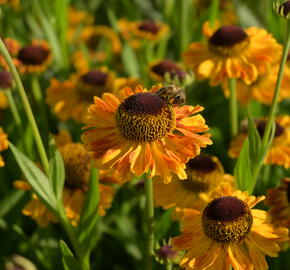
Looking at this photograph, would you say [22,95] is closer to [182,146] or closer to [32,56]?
[182,146]

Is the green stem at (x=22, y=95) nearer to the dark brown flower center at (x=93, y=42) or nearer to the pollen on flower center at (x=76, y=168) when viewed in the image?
the pollen on flower center at (x=76, y=168)

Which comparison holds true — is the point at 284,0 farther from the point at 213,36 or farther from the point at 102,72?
the point at 102,72

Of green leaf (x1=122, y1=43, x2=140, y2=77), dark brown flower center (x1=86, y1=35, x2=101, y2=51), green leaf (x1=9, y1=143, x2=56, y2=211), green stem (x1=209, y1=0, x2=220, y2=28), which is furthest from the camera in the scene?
dark brown flower center (x1=86, y1=35, x2=101, y2=51)

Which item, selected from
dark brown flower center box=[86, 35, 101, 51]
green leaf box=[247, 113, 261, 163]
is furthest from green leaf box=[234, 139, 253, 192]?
dark brown flower center box=[86, 35, 101, 51]

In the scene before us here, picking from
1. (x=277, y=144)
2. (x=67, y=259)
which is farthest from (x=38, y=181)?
(x=277, y=144)

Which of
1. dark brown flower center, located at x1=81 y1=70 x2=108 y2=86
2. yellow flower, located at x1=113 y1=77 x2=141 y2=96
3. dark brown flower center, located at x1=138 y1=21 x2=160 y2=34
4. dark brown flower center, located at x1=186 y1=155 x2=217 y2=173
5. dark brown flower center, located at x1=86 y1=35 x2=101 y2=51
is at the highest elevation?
dark brown flower center, located at x1=81 y1=70 x2=108 y2=86

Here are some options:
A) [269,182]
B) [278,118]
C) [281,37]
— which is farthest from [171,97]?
[281,37]

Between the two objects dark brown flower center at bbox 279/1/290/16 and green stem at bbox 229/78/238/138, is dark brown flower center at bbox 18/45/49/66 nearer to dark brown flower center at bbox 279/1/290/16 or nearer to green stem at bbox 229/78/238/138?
green stem at bbox 229/78/238/138
